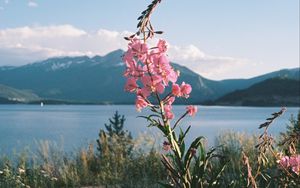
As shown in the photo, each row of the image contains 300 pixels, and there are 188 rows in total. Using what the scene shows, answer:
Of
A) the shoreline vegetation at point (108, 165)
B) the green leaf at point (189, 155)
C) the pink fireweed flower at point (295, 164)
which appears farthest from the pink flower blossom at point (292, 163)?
the shoreline vegetation at point (108, 165)

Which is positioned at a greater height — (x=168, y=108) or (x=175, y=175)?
(x=168, y=108)

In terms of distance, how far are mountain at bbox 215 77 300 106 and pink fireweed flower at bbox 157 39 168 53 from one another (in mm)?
164161

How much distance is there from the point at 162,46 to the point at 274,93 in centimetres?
17085

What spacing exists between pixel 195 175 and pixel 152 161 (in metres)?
7.98

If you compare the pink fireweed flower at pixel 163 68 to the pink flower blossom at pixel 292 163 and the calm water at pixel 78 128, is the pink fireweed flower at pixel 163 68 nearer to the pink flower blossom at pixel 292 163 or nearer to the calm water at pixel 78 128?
the pink flower blossom at pixel 292 163

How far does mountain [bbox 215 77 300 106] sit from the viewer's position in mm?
166125

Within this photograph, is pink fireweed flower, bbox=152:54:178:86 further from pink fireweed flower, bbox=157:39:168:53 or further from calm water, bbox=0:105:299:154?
calm water, bbox=0:105:299:154

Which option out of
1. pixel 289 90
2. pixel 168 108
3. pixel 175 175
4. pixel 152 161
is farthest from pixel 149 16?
pixel 289 90

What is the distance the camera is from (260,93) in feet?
575

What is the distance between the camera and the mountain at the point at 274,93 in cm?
16612

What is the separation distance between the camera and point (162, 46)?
11.2 ft

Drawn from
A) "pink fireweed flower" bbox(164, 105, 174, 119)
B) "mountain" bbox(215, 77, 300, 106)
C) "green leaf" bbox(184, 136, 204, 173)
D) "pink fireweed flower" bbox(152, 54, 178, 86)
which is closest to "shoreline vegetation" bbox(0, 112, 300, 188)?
"green leaf" bbox(184, 136, 204, 173)

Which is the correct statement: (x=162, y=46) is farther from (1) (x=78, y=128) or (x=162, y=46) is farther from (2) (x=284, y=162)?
(1) (x=78, y=128)

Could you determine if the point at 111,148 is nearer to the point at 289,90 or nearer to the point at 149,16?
the point at 149,16
